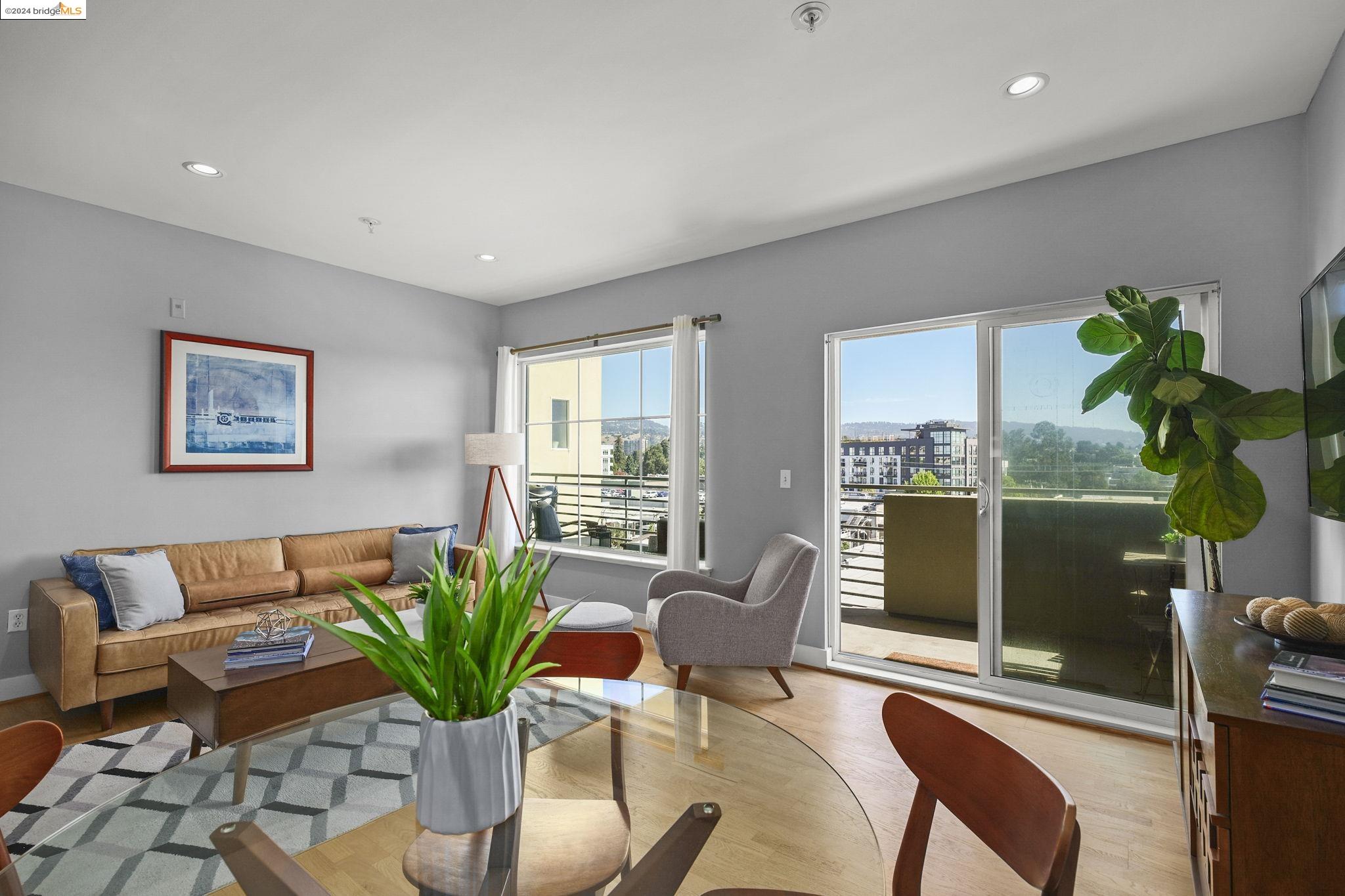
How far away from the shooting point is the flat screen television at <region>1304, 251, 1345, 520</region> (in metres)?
1.63

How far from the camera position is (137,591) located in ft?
10.6

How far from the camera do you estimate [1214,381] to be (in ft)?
7.07

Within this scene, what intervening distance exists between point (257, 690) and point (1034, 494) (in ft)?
11.5

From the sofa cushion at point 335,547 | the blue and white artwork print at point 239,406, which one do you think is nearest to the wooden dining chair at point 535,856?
the sofa cushion at point 335,547

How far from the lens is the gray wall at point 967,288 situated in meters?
2.63

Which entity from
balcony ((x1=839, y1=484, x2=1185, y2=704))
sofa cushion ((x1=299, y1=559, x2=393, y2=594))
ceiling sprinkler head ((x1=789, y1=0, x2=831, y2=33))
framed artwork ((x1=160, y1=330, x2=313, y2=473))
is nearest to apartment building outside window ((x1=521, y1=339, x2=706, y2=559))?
sofa cushion ((x1=299, y1=559, x2=393, y2=594))

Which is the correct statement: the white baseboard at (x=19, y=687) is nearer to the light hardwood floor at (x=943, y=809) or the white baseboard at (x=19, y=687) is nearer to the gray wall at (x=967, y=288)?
the light hardwood floor at (x=943, y=809)

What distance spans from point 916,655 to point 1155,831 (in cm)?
191

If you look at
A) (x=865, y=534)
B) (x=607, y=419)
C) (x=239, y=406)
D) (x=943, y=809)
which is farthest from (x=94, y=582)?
(x=865, y=534)

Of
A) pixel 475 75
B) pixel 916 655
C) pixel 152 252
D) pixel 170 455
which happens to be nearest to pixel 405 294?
pixel 152 252

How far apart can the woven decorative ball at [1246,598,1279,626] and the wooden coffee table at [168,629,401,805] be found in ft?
8.70

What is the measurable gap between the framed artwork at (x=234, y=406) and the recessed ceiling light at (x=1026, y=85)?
4.36m

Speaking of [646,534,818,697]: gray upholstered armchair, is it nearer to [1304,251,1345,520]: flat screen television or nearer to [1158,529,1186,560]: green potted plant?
[1158,529,1186,560]: green potted plant

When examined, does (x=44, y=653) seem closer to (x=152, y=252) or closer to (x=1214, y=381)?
(x=152, y=252)
